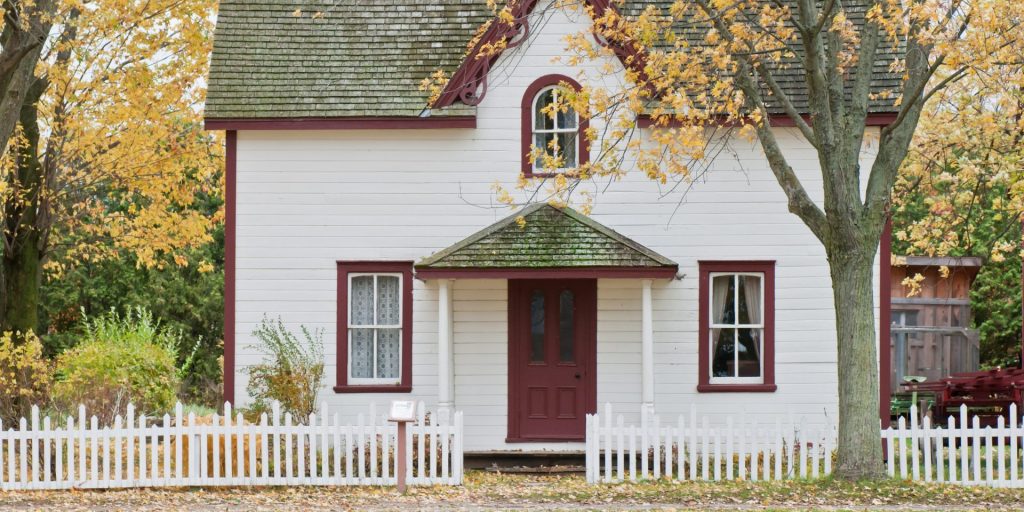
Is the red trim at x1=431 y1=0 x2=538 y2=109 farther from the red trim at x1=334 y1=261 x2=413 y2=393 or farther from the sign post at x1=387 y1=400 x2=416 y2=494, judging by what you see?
the sign post at x1=387 y1=400 x2=416 y2=494

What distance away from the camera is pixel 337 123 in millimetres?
18141

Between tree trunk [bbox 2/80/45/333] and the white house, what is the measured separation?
6.43 metres

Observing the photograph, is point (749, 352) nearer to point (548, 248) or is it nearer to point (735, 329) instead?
point (735, 329)

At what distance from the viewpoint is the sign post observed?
14.8 m

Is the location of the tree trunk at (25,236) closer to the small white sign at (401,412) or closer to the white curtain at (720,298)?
the small white sign at (401,412)

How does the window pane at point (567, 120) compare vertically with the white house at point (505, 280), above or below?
above

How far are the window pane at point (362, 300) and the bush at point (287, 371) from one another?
596 mm

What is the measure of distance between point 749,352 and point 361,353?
577 centimetres

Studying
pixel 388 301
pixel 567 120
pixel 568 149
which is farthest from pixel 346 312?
pixel 567 120

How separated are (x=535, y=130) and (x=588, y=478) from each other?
215 inches

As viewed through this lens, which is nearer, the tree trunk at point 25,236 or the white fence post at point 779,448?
the white fence post at point 779,448

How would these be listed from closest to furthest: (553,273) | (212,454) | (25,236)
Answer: (212,454), (553,273), (25,236)

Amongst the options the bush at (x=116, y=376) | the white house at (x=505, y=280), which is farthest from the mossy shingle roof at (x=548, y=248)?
the bush at (x=116, y=376)

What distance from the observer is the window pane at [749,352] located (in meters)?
18.4
